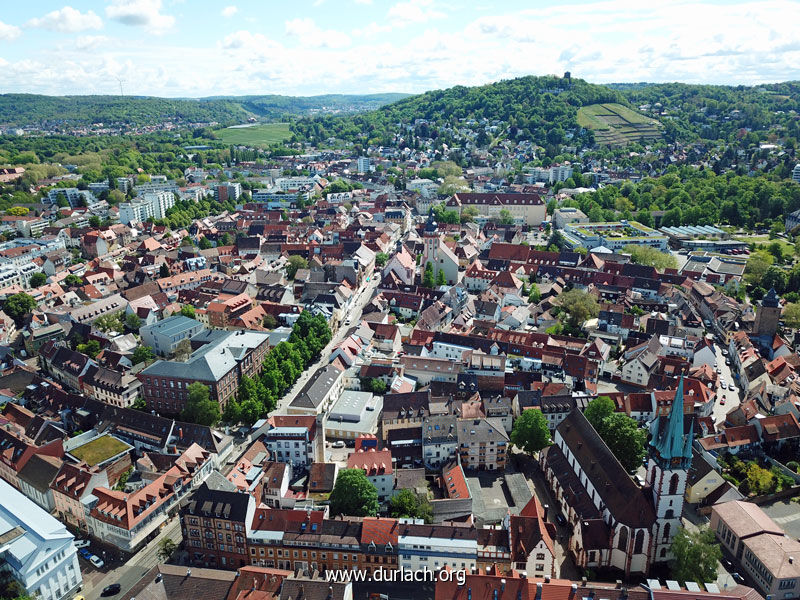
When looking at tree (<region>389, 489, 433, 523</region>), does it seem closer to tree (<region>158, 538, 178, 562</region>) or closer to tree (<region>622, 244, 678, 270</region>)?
tree (<region>158, 538, 178, 562</region>)

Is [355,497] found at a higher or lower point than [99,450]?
higher

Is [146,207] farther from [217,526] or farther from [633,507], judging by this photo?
[633,507]

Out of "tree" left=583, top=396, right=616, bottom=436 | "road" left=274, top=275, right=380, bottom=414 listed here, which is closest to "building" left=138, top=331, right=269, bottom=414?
"road" left=274, top=275, right=380, bottom=414

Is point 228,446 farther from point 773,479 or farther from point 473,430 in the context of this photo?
point 773,479

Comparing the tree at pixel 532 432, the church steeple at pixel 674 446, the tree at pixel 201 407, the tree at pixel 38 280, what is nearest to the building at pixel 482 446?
the tree at pixel 532 432

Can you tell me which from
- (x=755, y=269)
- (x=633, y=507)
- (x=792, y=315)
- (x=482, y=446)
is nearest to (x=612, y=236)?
(x=755, y=269)

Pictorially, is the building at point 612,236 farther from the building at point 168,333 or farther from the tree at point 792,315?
the building at point 168,333
